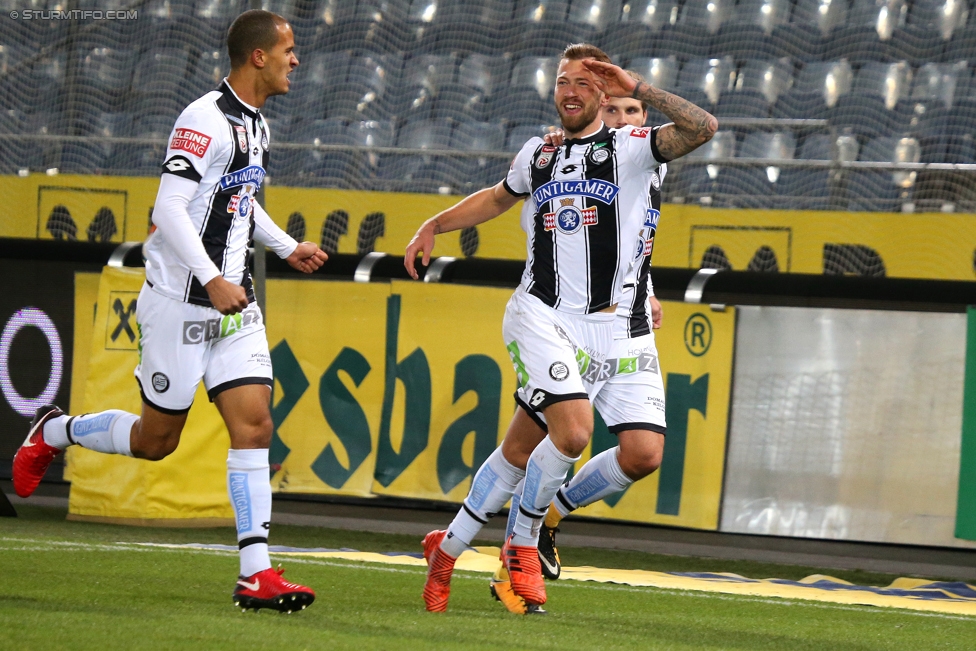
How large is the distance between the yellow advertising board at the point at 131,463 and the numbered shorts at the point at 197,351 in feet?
11.4

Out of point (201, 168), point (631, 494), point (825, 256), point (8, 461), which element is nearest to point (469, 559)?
point (631, 494)

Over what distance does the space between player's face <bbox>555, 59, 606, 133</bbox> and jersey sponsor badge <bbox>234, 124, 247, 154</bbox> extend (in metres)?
1.13

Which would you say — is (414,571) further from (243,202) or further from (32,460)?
(243,202)

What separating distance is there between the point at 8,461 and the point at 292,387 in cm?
A: 248

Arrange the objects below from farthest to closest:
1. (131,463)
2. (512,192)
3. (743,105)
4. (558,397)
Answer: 1. (743,105)
2. (131,463)
3. (512,192)
4. (558,397)

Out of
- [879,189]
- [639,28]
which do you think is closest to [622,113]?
[879,189]

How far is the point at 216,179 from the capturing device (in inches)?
183

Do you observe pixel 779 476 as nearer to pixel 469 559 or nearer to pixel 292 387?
pixel 469 559

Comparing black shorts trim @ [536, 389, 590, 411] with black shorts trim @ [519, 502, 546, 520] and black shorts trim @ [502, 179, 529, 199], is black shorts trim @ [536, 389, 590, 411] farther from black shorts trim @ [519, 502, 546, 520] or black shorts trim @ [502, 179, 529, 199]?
black shorts trim @ [502, 179, 529, 199]

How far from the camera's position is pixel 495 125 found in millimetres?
12633

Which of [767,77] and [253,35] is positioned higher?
[767,77]

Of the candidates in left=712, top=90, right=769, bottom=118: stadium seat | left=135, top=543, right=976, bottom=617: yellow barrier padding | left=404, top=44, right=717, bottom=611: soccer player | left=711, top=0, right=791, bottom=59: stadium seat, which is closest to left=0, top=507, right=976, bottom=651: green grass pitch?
left=135, top=543, right=976, bottom=617: yellow barrier padding

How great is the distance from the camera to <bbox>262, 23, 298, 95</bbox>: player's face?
475 cm

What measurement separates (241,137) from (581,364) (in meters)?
1.51
